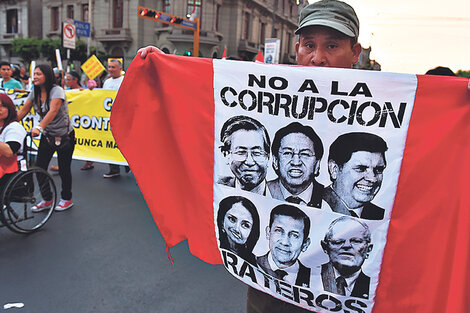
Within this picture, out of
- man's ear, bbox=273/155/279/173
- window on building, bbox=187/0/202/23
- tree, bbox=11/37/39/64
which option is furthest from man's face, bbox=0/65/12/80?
A: tree, bbox=11/37/39/64

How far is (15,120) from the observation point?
12.9 feet

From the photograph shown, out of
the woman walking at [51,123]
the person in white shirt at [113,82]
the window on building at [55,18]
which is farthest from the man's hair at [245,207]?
the window on building at [55,18]

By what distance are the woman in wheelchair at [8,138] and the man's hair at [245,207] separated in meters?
2.97

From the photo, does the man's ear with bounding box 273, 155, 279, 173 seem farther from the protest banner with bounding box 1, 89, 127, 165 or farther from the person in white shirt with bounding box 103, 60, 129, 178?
the person in white shirt with bounding box 103, 60, 129, 178

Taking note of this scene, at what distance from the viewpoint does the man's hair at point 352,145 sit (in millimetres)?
1361

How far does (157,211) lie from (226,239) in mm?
435

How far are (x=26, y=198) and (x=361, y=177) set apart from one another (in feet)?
12.6

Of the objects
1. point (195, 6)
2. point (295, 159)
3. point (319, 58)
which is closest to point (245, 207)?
point (295, 159)

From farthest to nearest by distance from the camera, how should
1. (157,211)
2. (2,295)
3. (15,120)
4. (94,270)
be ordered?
(15,120) < (94,270) < (2,295) < (157,211)

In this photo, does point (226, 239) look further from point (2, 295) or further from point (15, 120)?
point (15, 120)

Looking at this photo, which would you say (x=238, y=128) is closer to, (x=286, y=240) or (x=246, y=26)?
(x=286, y=240)

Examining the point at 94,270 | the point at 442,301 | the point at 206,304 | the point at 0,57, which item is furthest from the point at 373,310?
the point at 0,57

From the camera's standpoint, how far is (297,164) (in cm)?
147

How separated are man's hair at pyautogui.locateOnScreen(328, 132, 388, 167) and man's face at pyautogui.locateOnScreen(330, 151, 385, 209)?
0.02 metres
